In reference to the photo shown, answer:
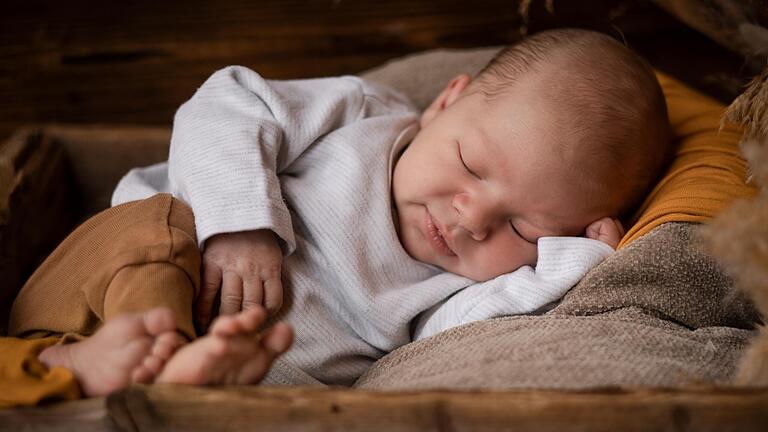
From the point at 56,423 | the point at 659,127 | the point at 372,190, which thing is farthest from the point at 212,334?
the point at 659,127

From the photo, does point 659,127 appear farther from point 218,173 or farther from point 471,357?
point 218,173

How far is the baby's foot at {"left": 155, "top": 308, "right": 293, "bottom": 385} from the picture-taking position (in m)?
0.73

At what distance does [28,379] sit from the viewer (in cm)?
80

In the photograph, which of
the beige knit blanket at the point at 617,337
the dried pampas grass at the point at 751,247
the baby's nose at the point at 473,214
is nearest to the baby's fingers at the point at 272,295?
the beige knit blanket at the point at 617,337

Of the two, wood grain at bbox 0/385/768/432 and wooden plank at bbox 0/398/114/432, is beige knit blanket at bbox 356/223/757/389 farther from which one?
wooden plank at bbox 0/398/114/432

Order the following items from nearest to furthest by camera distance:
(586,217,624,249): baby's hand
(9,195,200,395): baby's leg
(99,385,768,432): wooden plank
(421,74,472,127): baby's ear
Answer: (99,385,768,432): wooden plank, (9,195,200,395): baby's leg, (586,217,624,249): baby's hand, (421,74,472,127): baby's ear

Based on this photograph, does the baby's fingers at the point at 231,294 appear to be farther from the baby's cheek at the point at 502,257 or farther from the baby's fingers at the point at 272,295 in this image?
the baby's cheek at the point at 502,257

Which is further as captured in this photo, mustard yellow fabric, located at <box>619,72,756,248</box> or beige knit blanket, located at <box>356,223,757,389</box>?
mustard yellow fabric, located at <box>619,72,756,248</box>

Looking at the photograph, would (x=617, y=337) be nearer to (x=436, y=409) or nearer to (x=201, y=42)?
(x=436, y=409)

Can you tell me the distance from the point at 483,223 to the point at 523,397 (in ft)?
1.33

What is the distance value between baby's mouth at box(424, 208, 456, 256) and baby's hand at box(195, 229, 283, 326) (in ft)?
0.70

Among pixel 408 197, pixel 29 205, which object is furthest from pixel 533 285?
pixel 29 205

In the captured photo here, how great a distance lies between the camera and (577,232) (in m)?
1.12

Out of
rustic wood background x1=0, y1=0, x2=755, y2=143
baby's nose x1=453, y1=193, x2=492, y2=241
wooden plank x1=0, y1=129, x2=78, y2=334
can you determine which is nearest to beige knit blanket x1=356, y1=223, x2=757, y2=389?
baby's nose x1=453, y1=193, x2=492, y2=241
